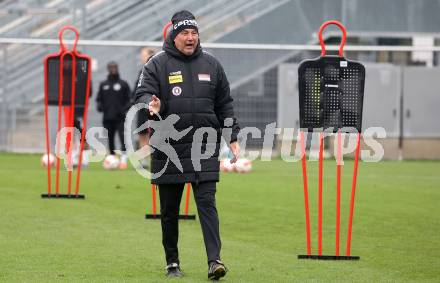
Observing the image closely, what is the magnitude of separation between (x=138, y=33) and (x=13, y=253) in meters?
18.7

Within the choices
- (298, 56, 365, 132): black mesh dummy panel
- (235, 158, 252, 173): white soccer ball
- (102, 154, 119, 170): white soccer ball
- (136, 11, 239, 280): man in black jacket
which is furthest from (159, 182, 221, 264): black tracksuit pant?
(102, 154, 119, 170): white soccer ball

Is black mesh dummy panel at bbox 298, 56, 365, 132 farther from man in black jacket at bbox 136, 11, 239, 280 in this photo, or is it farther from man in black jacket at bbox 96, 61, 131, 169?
man in black jacket at bbox 96, 61, 131, 169

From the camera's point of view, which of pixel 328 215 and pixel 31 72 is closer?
pixel 328 215

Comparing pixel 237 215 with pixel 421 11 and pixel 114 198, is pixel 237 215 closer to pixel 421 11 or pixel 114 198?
pixel 114 198

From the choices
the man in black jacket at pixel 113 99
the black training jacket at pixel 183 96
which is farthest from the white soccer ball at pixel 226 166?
the black training jacket at pixel 183 96

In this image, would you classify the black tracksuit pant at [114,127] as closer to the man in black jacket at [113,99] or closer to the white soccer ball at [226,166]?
the man in black jacket at [113,99]

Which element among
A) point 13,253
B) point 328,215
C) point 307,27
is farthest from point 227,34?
point 13,253

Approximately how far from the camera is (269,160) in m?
27.1

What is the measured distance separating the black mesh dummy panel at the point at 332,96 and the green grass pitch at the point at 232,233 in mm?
1249

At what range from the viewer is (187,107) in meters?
9.06

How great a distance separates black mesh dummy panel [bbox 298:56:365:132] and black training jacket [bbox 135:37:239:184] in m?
1.39

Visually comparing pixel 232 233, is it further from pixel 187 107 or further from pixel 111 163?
pixel 111 163

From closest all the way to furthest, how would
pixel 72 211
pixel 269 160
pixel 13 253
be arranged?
1. pixel 13 253
2. pixel 72 211
3. pixel 269 160

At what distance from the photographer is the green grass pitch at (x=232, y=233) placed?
31.0ft
